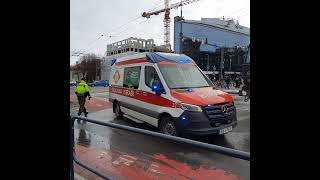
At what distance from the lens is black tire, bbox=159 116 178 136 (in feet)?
24.4

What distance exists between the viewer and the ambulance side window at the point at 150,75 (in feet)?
27.7

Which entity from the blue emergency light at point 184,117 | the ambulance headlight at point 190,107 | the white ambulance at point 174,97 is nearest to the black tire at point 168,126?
the white ambulance at point 174,97

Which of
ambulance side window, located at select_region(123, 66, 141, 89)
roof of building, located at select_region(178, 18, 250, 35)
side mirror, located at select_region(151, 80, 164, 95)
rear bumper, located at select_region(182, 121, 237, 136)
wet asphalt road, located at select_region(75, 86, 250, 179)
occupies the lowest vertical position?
wet asphalt road, located at select_region(75, 86, 250, 179)

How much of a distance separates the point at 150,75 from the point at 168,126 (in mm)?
1686

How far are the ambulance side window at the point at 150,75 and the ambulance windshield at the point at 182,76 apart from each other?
22 cm

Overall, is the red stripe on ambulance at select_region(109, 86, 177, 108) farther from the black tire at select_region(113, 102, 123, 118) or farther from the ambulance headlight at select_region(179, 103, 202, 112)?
the black tire at select_region(113, 102, 123, 118)

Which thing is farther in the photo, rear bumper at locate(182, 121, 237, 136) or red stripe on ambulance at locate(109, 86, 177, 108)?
red stripe on ambulance at locate(109, 86, 177, 108)

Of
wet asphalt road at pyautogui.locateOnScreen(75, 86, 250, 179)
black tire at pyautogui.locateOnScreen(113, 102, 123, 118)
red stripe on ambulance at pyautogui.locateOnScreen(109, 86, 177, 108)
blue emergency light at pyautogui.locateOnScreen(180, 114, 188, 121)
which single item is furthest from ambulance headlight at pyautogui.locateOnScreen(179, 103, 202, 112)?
black tire at pyautogui.locateOnScreen(113, 102, 123, 118)
